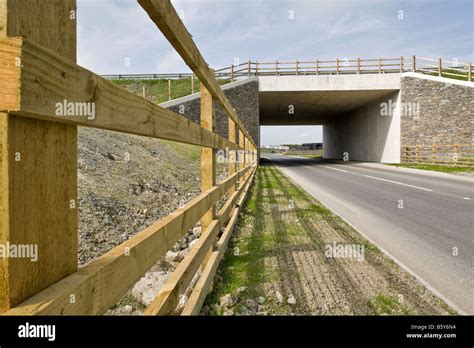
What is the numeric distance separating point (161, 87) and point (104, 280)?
28.8m

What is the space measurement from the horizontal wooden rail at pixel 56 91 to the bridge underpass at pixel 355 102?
2372cm

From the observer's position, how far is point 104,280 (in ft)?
3.41

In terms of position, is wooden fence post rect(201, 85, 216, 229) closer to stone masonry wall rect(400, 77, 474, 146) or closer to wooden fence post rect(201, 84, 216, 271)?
wooden fence post rect(201, 84, 216, 271)

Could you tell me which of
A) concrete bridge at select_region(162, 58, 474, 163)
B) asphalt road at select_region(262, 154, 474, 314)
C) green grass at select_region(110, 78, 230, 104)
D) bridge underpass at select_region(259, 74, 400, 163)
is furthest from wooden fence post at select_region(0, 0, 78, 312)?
green grass at select_region(110, 78, 230, 104)

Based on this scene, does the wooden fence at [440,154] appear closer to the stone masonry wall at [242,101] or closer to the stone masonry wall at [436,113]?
the stone masonry wall at [436,113]

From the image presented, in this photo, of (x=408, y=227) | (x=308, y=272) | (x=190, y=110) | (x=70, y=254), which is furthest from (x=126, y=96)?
(x=190, y=110)

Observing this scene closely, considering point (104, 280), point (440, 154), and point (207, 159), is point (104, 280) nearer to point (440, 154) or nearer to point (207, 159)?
point (207, 159)

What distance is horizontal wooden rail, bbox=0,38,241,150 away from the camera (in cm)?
72

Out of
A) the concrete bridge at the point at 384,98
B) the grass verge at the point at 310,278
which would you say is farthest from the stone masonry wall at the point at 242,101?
the grass verge at the point at 310,278

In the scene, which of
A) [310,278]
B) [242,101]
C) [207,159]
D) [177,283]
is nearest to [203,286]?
[177,283]

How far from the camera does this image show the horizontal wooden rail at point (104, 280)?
813 millimetres

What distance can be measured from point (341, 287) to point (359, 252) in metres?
0.99
